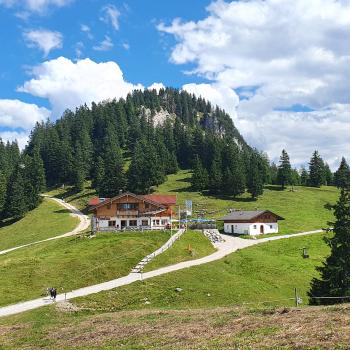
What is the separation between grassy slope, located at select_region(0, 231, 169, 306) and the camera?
49.2 m

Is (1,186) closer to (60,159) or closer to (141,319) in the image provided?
(60,159)

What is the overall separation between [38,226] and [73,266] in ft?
199

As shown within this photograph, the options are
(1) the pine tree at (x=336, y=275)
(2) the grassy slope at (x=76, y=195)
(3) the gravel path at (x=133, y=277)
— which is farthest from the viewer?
(2) the grassy slope at (x=76, y=195)

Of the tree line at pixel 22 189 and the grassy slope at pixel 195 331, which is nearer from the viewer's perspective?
the grassy slope at pixel 195 331

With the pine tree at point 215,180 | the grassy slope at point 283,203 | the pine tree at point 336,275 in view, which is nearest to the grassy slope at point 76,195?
the grassy slope at point 283,203

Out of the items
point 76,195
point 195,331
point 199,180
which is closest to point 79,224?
point 76,195

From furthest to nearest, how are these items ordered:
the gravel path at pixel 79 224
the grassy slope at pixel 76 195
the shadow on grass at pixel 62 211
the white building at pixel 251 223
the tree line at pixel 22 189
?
the grassy slope at pixel 76 195 → the tree line at pixel 22 189 → the shadow on grass at pixel 62 211 → the gravel path at pixel 79 224 → the white building at pixel 251 223

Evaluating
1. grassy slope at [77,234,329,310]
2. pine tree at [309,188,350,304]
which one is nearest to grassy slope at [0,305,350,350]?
grassy slope at [77,234,329,310]

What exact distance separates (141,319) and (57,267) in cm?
2890

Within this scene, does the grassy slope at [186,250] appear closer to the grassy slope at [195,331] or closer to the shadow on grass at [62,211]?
the grassy slope at [195,331]

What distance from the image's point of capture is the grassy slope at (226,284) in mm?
45553

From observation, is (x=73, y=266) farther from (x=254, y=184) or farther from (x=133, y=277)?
(x=254, y=184)

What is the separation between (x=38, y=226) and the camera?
11325 centimetres

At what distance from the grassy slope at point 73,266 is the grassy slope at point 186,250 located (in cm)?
260
